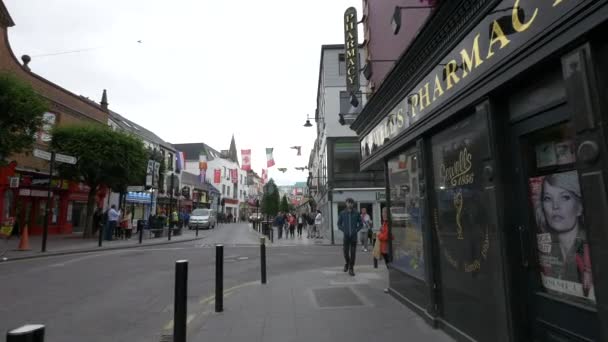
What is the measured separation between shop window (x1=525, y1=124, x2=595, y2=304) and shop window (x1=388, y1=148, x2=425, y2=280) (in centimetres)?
207

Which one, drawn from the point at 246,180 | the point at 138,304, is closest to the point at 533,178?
the point at 138,304

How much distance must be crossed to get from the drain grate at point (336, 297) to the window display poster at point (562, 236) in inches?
139

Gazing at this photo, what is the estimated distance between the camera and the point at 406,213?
6.13 metres

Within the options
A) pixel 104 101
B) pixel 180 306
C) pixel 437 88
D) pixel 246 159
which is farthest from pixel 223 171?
pixel 437 88

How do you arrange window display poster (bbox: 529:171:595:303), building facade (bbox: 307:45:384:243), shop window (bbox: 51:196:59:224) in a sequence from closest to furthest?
1. window display poster (bbox: 529:171:595:303)
2. shop window (bbox: 51:196:59:224)
3. building facade (bbox: 307:45:384:243)

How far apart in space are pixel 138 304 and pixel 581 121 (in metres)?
6.76

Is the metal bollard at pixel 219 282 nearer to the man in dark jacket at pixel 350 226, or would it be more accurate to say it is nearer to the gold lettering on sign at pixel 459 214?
the gold lettering on sign at pixel 459 214

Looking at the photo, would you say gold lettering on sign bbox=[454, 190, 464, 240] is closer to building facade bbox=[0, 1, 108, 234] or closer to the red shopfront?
building facade bbox=[0, 1, 108, 234]

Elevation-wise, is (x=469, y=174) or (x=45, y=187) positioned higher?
(x=45, y=187)

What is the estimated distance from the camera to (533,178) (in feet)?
10.3

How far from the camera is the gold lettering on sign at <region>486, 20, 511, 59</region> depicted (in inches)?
122

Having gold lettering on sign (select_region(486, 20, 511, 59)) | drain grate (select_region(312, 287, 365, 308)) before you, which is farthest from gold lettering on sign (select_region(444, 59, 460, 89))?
drain grate (select_region(312, 287, 365, 308))

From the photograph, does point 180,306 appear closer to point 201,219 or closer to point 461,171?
point 461,171

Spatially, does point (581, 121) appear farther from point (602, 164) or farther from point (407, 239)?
point (407, 239)
